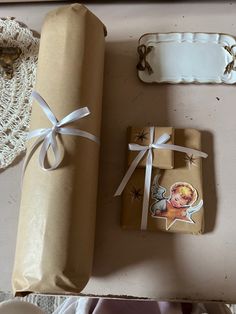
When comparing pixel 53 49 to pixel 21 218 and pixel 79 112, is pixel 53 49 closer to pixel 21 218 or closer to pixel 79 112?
pixel 79 112

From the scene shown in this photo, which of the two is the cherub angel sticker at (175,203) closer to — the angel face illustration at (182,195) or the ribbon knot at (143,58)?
A: the angel face illustration at (182,195)

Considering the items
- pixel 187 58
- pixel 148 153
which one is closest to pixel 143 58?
pixel 187 58

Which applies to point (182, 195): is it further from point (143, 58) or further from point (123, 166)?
point (143, 58)

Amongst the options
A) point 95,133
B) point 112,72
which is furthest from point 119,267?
point 112,72

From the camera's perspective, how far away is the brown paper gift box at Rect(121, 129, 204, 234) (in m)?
0.61

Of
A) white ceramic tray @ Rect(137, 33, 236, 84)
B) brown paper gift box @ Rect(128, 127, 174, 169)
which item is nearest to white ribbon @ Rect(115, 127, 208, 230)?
brown paper gift box @ Rect(128, 127, 174, 169)

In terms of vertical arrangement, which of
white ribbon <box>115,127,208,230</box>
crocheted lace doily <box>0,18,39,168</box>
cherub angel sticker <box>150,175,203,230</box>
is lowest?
cherub angel sticker <box>150,175,203,230</box>

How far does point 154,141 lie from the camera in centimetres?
64

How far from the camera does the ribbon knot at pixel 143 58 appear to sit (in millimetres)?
710

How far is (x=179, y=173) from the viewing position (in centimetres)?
64

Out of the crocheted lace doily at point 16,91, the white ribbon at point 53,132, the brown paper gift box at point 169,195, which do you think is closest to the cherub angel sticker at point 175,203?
the brown paper gift box at point 169,195

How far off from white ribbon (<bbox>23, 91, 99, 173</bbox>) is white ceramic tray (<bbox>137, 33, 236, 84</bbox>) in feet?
0.54

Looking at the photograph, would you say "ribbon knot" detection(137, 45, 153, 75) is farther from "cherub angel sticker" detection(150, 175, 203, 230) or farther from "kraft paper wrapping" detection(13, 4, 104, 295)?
"cherub angel sticker" detection(150, 175, 203, 230)

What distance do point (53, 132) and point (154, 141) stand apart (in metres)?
0.15
